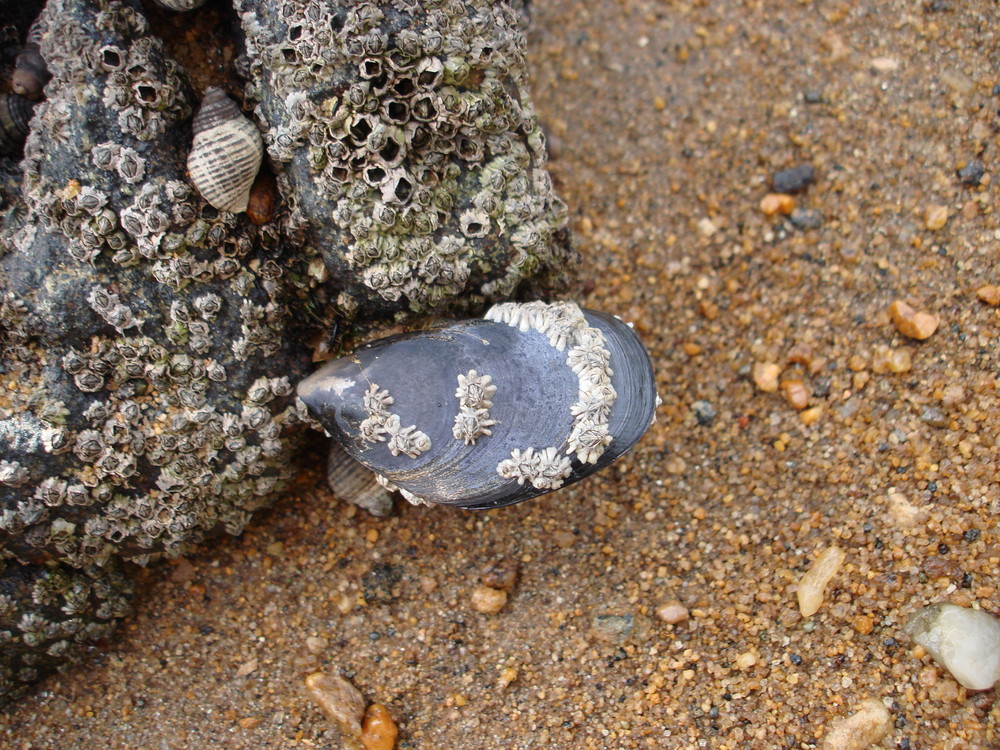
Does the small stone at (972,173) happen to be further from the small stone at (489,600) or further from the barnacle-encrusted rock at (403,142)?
the small stone at (489,600)

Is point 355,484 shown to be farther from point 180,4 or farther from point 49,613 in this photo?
point 180,4

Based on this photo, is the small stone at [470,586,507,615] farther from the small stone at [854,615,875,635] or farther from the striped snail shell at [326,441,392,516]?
the small stone at [854,615,875,635]

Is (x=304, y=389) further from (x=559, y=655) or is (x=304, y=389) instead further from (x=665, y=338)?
(x=665, y=338)

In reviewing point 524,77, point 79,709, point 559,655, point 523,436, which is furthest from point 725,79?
point 79,709

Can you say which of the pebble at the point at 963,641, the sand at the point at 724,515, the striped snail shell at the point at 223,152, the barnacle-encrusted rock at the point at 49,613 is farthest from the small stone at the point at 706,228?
the barnacle-encrusted rock at the point at 49,613

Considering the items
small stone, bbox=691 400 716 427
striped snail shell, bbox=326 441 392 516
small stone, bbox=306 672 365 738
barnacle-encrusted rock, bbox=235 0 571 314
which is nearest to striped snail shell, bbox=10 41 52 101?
barnacle-encrusted rock, bbox=235 0 571 314
